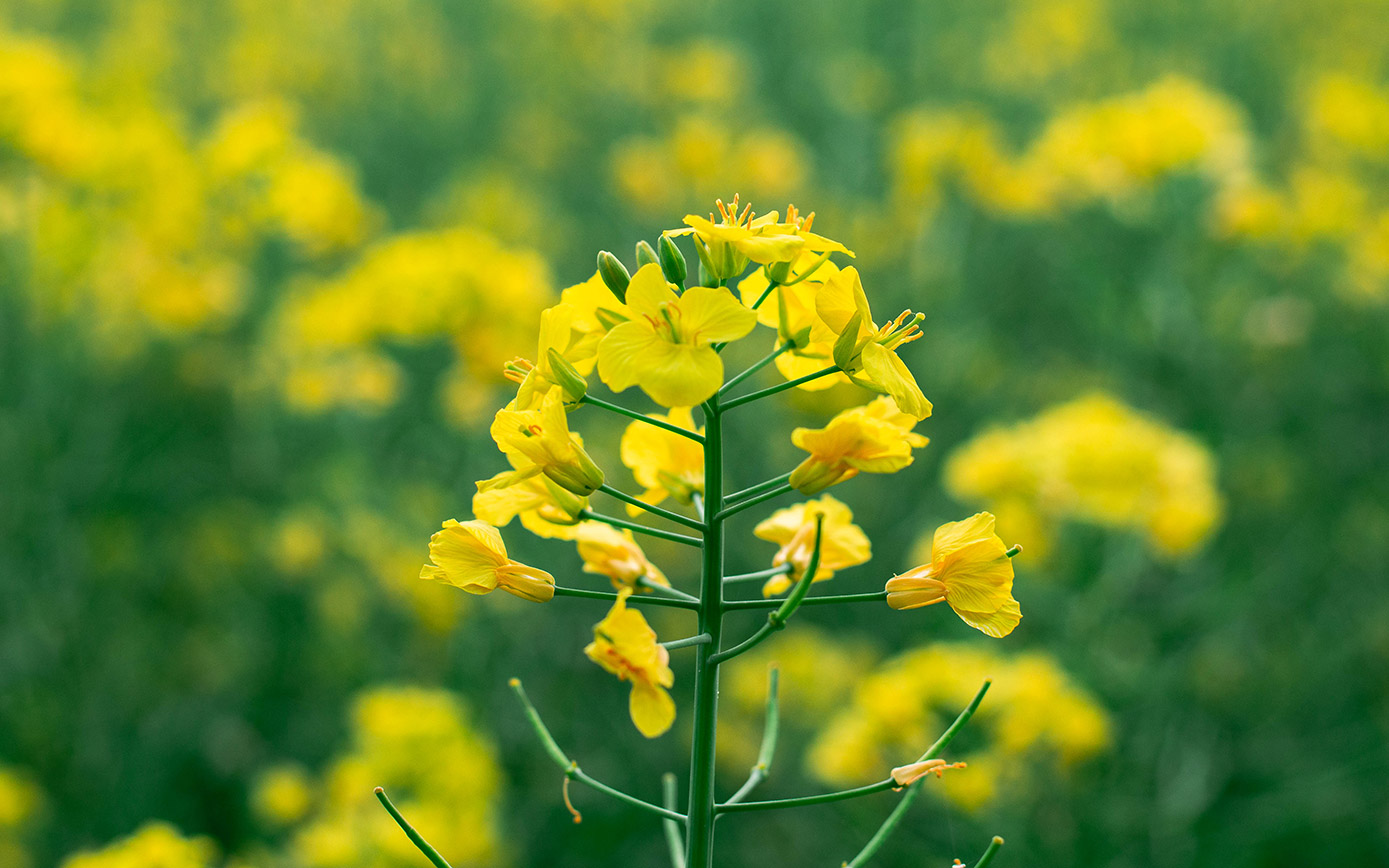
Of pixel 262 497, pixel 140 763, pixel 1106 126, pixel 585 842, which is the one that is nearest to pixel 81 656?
pixel 140 763

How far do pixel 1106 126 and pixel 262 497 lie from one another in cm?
381

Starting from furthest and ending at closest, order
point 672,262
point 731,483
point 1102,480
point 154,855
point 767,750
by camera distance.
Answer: point 731,483 < point 1102,480 < point 154,855 < point 767,750 < point 672,262

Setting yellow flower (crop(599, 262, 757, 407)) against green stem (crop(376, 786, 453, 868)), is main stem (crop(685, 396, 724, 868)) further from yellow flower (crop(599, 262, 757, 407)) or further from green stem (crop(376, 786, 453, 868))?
green stem (crop(376, 786, 453, 868))

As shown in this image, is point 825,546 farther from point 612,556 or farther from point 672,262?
point 672,262

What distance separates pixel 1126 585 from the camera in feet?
10.2

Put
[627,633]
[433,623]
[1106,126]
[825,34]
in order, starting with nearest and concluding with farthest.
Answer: [627,633]
[433,623]
[1106,126]
[825,34]

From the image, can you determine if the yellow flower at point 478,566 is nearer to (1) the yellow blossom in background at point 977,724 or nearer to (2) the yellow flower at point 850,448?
(2) the yellow flower at point 850,448

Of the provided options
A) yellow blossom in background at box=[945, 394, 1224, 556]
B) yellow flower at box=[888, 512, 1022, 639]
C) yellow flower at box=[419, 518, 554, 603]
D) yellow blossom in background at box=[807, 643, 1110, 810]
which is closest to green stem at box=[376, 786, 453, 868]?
yellow flower at box=[419, 518, 554, 603]

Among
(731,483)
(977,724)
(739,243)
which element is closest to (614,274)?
(739,243)

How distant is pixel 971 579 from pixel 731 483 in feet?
10.3

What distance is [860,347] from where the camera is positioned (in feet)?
3.11

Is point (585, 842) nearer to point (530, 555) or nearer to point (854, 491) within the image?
point (530, 555)

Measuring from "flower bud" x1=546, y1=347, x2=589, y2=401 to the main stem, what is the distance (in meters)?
0.13

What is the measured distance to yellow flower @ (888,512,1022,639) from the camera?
40.0 inches
